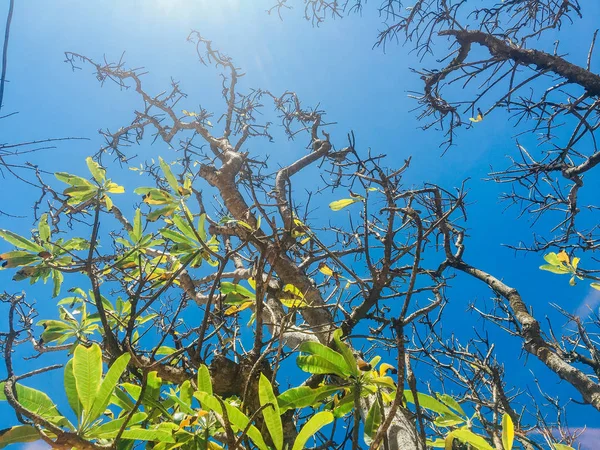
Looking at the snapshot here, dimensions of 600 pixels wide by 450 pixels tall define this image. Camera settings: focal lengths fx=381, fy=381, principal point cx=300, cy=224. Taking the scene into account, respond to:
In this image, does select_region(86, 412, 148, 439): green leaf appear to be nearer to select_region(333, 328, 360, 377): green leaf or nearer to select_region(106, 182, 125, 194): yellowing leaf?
select_region(333, 328, 360, 377): green leaf

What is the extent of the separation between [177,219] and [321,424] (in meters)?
1.07

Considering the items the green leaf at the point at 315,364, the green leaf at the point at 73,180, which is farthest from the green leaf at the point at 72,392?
the green leaf at the point at 73,180

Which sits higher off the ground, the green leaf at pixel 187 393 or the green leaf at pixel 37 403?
the green leaf at pixel 187 393

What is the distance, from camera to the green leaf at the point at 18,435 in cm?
86

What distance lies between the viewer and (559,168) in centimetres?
276

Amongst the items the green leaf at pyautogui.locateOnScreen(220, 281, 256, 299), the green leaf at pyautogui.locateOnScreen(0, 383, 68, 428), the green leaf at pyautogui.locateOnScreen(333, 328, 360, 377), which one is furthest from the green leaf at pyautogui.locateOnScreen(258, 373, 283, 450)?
the green leaf at pyautogui.locateOnScreen(220, 281, 256, 299)

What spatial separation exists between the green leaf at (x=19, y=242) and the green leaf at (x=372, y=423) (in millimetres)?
1603

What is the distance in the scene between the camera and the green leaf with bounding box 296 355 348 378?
1.13 meters

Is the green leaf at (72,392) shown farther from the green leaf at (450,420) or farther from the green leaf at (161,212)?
the green leaf at (450,420)

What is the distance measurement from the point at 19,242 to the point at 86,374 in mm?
1087

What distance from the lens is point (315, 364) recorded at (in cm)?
113

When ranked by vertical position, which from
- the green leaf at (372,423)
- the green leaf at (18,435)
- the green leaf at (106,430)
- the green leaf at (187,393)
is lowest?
the green leaf at (18,435)

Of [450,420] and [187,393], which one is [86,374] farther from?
[450,420]

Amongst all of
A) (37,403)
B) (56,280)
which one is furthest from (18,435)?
(56,280)
